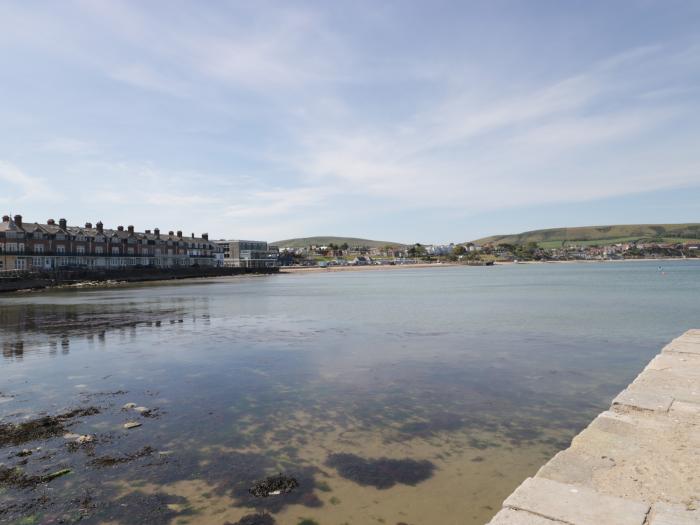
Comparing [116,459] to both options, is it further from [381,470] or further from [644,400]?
[644,400]

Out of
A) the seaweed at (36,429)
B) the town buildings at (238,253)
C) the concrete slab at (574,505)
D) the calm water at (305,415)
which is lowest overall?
the calm water at (305,415)

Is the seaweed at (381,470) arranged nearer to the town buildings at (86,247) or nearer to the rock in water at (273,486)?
the rock in water at (273,486)

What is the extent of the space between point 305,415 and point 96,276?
3945 inches

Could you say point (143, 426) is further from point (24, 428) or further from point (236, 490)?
point (236, 490)

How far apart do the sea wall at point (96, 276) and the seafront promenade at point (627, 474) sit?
87.0 meters

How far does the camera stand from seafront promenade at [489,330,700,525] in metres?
5.12

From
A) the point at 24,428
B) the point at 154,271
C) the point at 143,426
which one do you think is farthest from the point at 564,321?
the point at 154,271

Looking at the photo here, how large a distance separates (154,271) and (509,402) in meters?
113

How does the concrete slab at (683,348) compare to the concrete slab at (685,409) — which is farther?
the concrete slab at (683,348)

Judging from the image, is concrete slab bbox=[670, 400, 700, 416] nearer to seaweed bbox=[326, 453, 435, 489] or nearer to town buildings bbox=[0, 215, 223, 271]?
seaweed bbox=[326, 453, 435, 489]

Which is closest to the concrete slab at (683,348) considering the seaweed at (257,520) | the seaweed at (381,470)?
the seaweed at (381,470)

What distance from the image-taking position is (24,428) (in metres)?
10.6

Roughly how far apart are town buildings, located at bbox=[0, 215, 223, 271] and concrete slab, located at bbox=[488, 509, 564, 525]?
369 feet

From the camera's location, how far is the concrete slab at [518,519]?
498cm
